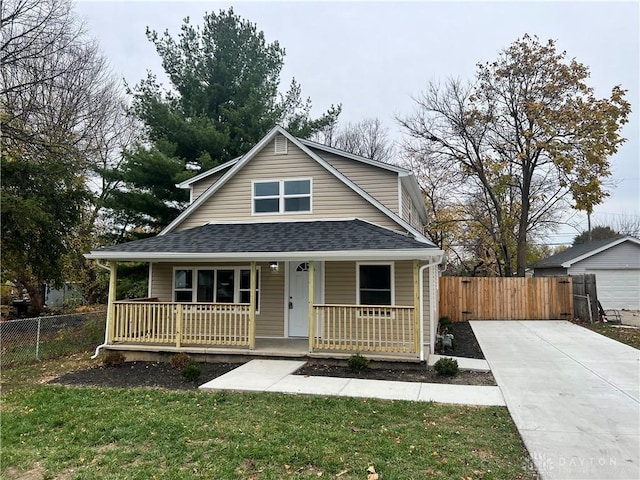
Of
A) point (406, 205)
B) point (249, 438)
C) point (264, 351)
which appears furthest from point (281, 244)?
point (249, 438)

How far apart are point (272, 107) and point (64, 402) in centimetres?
1786

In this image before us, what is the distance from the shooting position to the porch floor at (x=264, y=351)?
8695 mm

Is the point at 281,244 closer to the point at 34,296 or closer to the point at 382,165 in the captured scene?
the point at 382,165

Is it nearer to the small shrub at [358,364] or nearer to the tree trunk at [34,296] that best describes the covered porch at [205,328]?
the small shrub at [358,364]

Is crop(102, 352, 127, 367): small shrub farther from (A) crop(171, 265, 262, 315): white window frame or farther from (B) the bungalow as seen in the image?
(A) crop(171, 265, 262, 315): white window frame

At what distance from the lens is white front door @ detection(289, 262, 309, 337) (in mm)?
11070

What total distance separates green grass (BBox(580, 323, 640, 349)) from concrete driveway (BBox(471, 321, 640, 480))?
1.49 feet

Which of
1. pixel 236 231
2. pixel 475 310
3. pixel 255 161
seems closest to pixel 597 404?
pixel 236 231

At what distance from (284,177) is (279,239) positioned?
2.52 m

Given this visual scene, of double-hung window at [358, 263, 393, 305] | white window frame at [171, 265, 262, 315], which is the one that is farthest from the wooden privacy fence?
white window frame at [171, 265, 262, 315]

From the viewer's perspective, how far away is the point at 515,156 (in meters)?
21.6

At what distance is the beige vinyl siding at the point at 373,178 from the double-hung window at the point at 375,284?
1.90 meters

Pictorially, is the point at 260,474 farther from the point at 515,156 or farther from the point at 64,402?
the point at 515,156

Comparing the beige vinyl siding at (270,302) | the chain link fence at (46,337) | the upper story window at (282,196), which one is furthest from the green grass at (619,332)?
the chain link fence at (46,337)
